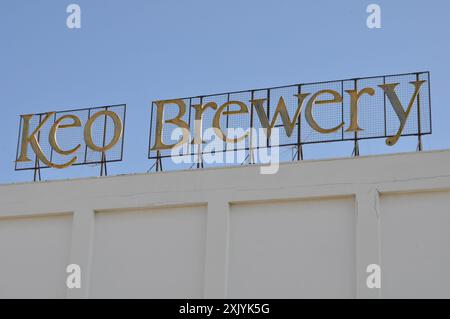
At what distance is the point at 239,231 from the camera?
23.3 metres

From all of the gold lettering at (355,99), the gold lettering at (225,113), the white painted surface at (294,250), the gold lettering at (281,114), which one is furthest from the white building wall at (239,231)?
the gold lettering at (355,99)

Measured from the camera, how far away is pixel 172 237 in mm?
23641

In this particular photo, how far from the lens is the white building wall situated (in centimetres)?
2197

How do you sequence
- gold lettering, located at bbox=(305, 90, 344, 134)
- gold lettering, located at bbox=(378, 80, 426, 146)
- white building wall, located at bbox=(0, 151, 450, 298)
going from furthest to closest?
gold lettering, located at bbox=(305, 90, 344, 134), gold lettering, located at bbox=(378, 80, 426, 146), white building wall, located at bbox=(0, 151, 450, 298)

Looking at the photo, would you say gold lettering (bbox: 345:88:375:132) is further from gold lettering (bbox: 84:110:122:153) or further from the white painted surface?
gold lettering (bbox: 84:110:122:153)

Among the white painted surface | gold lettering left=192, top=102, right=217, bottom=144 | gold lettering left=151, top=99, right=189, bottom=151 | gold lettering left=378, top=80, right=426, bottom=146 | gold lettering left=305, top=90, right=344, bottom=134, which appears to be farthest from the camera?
gold lettering left=151, top=99, right=189, bottom=151

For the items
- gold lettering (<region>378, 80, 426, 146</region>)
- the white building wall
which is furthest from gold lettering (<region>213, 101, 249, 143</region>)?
gold lettering (<region>378, 80, 426, 146</region>)

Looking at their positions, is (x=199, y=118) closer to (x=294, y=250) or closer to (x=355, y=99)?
(x=355, y=99)

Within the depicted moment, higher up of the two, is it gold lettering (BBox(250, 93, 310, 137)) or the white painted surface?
gold lettering (BBox(250, 93, 310, 137))

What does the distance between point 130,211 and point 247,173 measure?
294 centimetres

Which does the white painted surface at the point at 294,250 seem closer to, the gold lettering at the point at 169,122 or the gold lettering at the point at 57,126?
the gold lettering at the point at 169,122

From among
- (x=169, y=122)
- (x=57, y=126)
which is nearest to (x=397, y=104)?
(x=169, y=122)
